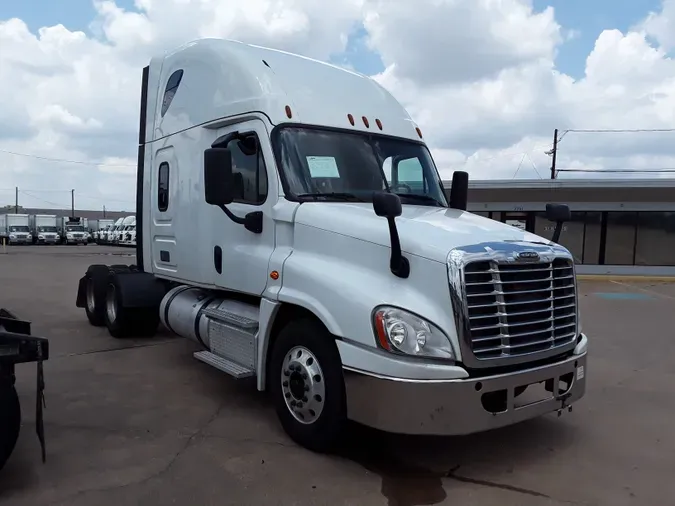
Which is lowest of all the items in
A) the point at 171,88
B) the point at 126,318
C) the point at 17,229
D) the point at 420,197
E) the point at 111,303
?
the point at 17,229

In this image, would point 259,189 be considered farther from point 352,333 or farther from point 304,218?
point 352,333

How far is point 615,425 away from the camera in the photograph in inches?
222

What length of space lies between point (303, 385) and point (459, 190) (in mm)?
2846

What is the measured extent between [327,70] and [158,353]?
4.47 meters

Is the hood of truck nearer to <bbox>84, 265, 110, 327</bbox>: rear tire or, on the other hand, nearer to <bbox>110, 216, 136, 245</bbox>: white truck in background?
<bbox>84, 265, 110, 327</bbox>: rear tire

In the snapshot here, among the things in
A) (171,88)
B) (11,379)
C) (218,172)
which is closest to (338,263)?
(218,172)

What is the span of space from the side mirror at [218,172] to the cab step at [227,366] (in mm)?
1547

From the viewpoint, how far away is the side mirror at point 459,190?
20.6ft

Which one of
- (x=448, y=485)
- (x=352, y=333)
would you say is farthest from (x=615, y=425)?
(x=352, y=333)

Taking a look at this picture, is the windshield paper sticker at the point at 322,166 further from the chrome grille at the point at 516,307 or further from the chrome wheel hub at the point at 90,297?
the chrome wheel hub at the point at 90,297

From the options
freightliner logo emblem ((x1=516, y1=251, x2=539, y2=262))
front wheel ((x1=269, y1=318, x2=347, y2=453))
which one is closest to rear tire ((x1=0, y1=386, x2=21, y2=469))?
front wheel ((x1=269, y1=318, x2=347, y2=453))

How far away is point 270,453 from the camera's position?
470 cm

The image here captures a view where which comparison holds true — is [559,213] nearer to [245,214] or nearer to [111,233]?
[245,214]

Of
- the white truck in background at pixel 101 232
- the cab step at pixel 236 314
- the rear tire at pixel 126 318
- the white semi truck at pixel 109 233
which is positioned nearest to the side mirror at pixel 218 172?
the cab step at pixel 236 314
